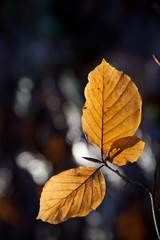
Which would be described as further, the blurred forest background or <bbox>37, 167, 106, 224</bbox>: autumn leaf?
the blurred forest background

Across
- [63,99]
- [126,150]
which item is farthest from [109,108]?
[63,99]

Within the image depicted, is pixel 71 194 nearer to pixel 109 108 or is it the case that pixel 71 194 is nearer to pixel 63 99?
pixel 109 108

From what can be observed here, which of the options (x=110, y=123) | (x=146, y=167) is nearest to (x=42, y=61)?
(x=146, y=167)

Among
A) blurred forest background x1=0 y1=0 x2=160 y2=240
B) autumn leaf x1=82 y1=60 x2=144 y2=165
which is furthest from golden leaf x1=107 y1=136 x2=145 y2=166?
blurred forest background x1=0 y1=0 x2=160 y2=240

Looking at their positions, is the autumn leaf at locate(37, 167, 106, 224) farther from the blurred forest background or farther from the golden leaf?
the blurred forest background

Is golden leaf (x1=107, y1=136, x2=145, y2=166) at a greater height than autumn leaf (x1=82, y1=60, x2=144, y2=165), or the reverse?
autumn leaf (x1=82, y1=60, x2=144, y2=165)

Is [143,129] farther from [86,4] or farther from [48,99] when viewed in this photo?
[86,4]
